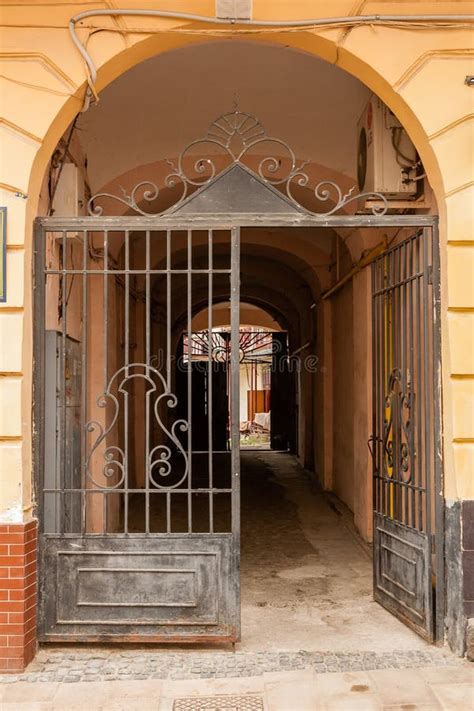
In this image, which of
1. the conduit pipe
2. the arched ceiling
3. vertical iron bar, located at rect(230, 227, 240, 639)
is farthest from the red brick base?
the arched ceiling

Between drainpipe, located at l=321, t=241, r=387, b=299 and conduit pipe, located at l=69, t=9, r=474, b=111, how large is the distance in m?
1.88

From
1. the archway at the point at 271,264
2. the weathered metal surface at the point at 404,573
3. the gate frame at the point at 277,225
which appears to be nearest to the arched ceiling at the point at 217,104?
the archway at the point at 271,264

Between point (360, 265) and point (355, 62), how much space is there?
3.59 metres

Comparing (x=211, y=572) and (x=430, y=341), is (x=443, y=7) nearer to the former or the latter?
(x=430, y=341)

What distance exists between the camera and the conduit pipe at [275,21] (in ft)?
14.5

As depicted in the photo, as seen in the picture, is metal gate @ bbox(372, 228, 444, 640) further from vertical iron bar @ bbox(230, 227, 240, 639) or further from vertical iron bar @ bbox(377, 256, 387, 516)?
vertical iron bar @ bbox(230, 227, 240, 639)

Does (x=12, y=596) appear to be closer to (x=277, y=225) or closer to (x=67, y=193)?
(x=277, y=225)

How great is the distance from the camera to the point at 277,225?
4.72m

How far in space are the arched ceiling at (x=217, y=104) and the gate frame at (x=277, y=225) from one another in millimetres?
2009

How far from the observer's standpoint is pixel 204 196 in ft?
15.6

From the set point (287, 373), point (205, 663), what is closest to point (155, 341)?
point (287, 373)

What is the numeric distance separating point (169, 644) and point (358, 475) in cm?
413

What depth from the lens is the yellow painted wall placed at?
4422 mm

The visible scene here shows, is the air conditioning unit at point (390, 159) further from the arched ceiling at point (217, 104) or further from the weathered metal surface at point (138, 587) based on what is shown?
the weathered metal surface at point (138, 587)
